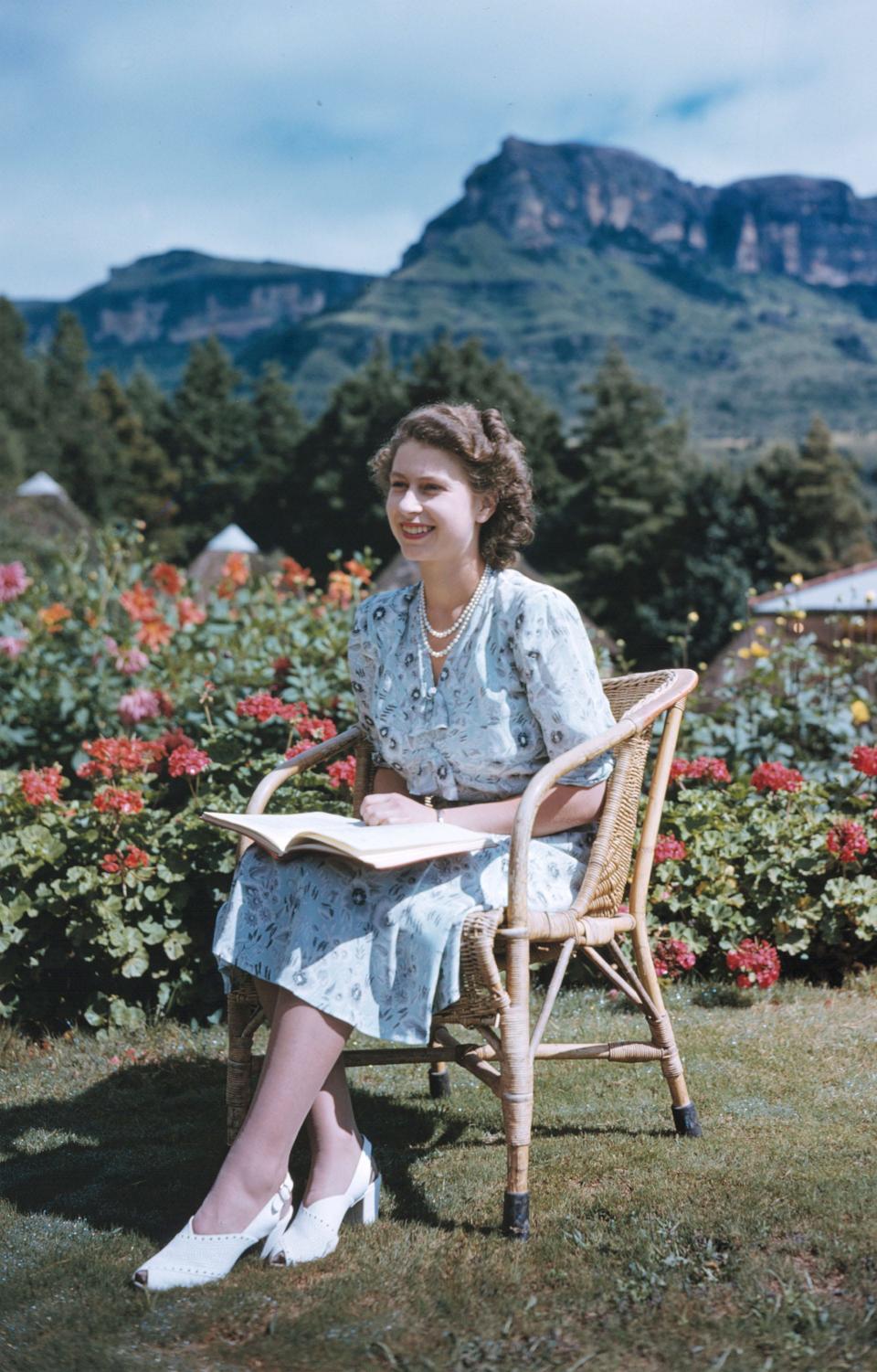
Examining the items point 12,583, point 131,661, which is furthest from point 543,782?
point 12,583

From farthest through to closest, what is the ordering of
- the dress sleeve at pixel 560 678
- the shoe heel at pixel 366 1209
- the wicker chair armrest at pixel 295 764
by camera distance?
the wicker chair armrest at pixel 295 764 < the dress sleeve at pixel 560 678 < the shoe heel at pixel 366 1209

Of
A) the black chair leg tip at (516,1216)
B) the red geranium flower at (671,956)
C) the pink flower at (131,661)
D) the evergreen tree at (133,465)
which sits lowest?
the red geranium flower at (671,956)

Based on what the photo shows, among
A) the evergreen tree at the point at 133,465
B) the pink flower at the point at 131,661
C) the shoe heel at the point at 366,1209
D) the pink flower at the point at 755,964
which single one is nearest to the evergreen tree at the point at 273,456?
the evergreen tree at the point at 133,465

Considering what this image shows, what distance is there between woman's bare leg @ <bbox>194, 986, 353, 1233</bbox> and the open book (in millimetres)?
271

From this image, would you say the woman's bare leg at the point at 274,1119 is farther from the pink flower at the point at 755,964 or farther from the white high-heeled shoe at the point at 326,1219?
the pink flower at the point at 755,964

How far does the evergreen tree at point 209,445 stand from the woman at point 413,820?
4014 centimetres

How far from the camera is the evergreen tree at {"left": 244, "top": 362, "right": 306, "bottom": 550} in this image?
4053cm

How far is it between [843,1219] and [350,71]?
575 centimetres

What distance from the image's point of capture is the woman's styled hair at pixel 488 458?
2510mm

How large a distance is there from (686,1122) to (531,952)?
1.70 feet

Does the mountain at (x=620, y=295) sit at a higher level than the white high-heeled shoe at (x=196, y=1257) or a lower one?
higher

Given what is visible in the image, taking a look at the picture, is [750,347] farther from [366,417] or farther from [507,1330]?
[507,1330]

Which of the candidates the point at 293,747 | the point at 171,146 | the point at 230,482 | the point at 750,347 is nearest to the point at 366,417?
the point at 230,482

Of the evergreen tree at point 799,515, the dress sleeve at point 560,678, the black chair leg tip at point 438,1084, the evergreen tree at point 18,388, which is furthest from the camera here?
the evergreen tree at point 18,388
